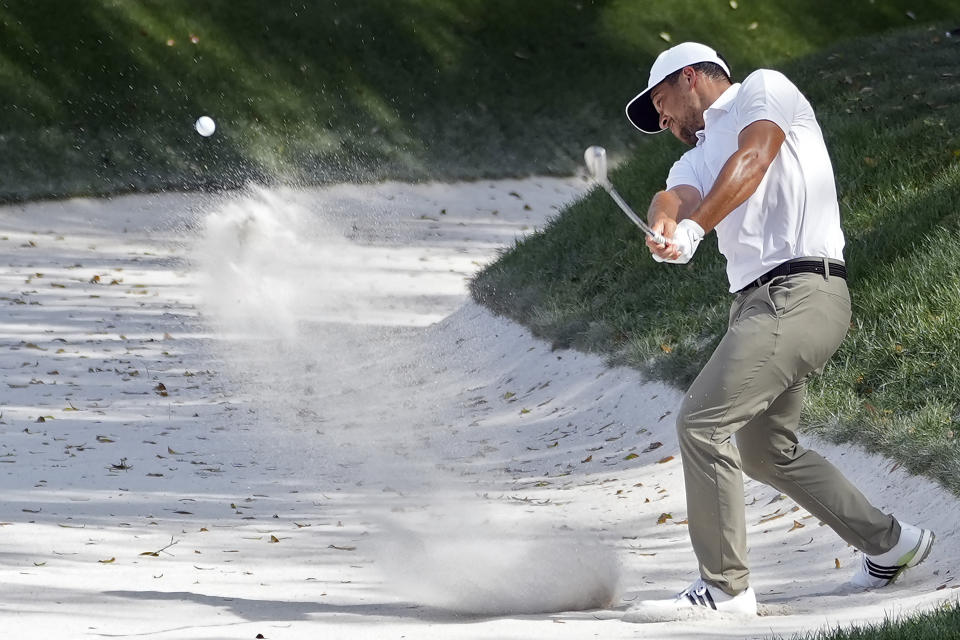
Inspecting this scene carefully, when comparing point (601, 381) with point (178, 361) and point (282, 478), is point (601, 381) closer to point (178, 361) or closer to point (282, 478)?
point (282, 478)

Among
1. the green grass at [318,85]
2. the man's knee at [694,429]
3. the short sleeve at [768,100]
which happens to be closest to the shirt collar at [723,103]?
the short sleeve at [768,100]

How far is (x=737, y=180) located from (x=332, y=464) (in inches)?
183

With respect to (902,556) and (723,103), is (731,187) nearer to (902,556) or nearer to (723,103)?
(723,103)

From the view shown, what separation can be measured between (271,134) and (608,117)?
538 centimetres

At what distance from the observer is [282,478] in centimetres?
779

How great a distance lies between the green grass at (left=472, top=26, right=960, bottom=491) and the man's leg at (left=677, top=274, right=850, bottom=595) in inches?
61.6

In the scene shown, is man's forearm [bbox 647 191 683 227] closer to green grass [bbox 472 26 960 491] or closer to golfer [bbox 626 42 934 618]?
golfer [bbox 626 42 934 618]

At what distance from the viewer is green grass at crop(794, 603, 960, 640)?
3.70m

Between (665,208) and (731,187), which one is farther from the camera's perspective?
(665,208)

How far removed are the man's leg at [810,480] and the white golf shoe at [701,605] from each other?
0.47m

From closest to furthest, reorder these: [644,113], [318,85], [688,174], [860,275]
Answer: [688,174]
[644,113]
[860,275]
[318,85]

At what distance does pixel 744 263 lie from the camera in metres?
4.42

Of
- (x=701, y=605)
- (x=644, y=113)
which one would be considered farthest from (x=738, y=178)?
(x=701, y=605)

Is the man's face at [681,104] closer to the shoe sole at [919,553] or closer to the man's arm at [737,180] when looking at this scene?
the man's arm at [737,180]
